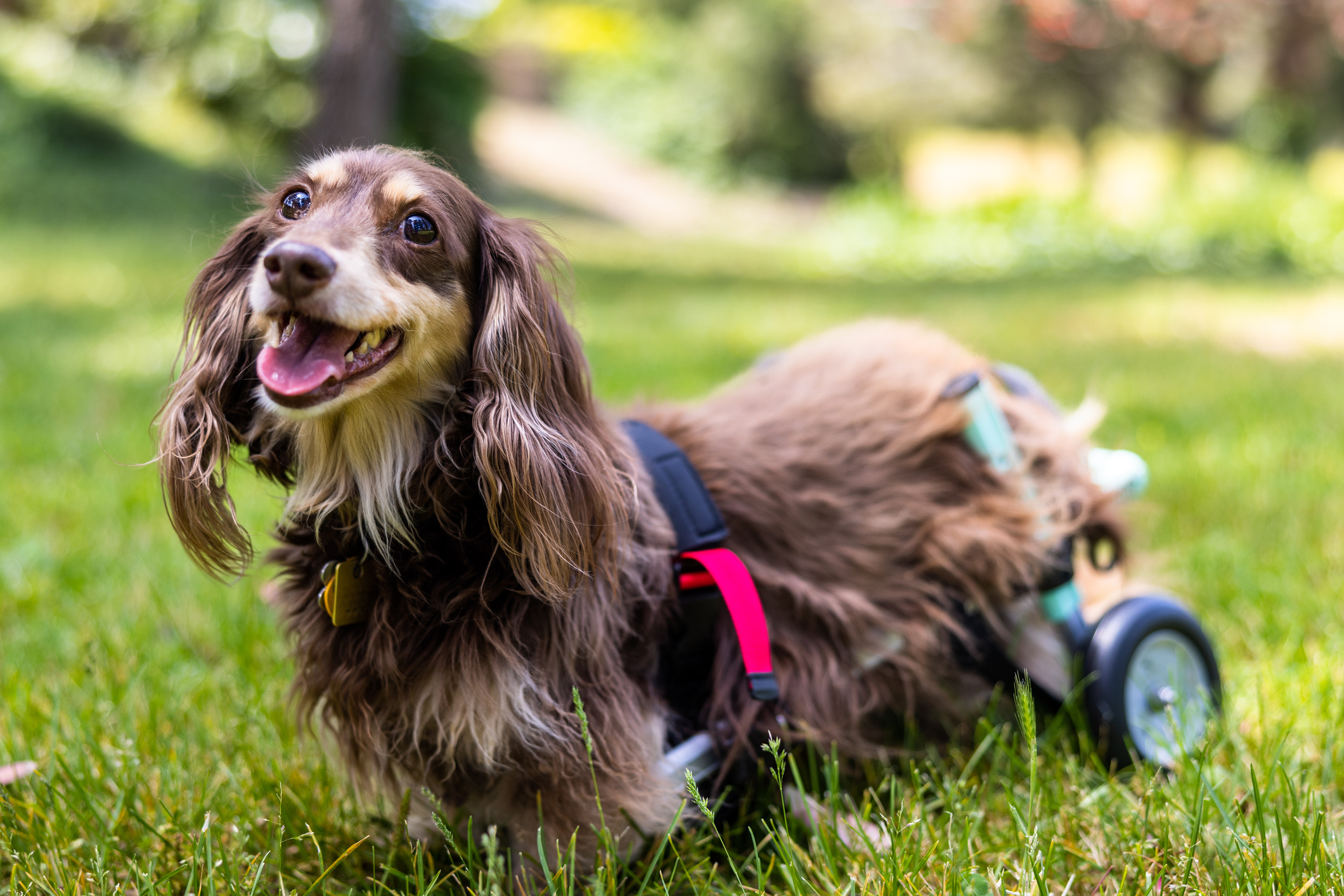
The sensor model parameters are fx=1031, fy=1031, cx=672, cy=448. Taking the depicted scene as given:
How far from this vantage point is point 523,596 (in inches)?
77.9

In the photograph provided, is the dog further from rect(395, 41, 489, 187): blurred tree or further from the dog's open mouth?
rect(395, 41, 489, 187): blurred tree

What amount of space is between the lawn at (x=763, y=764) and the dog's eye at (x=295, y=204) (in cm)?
62

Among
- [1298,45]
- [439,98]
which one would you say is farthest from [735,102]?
[1298,45]

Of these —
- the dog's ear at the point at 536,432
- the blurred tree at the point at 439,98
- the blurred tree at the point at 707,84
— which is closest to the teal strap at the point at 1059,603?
the dog's ear at the point at 536,432

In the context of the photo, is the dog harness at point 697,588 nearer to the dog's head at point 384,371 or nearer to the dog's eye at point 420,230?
the dog's head at point 384,371

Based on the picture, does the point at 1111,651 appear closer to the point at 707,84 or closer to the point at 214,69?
the point at 214,69

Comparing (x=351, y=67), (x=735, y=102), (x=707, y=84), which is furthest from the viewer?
(x=707, y=84)

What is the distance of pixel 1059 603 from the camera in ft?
8.68

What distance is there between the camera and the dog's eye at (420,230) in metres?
1.99

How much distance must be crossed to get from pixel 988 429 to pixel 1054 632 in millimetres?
548

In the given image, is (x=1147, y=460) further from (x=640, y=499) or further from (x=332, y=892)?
(x=332, y=892)

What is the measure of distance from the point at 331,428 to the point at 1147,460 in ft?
12.7


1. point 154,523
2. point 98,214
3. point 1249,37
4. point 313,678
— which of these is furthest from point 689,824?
point 1249,37

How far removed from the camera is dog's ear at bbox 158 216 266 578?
79.2 inches
